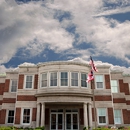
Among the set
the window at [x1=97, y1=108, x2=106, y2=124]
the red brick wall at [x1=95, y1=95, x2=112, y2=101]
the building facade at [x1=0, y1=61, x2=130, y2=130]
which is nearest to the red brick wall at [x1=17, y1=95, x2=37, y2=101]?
the building facade at [x1=0, y1=61, x2=130, y2=130]

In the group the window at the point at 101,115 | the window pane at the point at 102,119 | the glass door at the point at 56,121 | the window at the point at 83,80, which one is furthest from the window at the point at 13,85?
the window pane at the point at 102,119

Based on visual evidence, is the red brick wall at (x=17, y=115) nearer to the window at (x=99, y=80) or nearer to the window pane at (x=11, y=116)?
the window pane at (x=11, y=116)

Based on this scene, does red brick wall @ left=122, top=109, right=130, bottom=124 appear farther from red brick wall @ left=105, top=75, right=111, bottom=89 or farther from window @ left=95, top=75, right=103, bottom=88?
window @ left=95, top=75, right=103, bottom=88

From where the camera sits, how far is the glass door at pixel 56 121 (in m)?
24.5

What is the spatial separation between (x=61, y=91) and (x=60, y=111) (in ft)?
13.5

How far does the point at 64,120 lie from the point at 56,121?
1.11 meters

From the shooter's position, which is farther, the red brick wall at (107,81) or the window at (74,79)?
the red brick wall at (107,81)

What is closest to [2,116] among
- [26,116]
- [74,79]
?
[26,116]

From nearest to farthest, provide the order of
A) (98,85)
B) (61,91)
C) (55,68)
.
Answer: (61,91) → (55,68) → (98,85)

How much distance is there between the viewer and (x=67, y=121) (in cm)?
2486

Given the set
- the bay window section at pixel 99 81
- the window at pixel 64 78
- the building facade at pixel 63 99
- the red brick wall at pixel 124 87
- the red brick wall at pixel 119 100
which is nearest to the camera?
the building facade at pixel 63 99

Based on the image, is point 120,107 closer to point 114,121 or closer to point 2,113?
point 114,121

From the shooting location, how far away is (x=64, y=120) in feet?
81.3

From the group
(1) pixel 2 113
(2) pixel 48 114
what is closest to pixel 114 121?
(2) pixel 48 114
